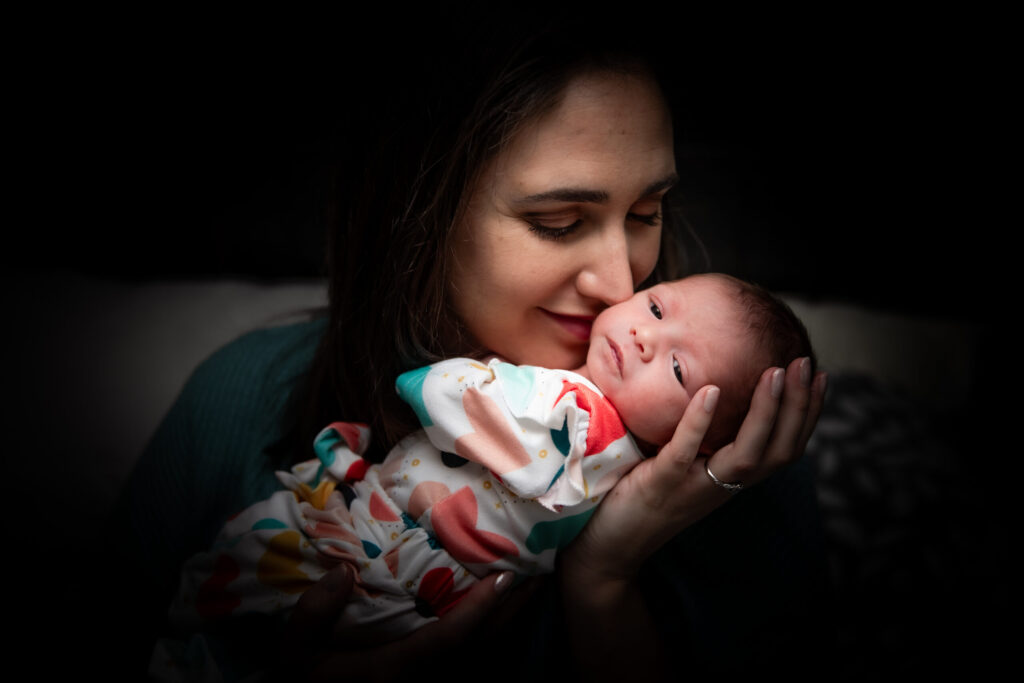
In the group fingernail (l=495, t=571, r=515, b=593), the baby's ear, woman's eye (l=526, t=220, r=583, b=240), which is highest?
woman's eye (l=526, t=220, r=583, b=240)

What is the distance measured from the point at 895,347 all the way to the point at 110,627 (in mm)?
2337

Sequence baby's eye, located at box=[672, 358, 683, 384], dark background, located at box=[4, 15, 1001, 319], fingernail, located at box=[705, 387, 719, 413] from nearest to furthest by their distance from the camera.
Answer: fingernail, located at box=[705, 387, 719, 413], baby's eye, located at box=[672, 358, 683, 384], dark background, located at box=[4, 15, 1001, 319]

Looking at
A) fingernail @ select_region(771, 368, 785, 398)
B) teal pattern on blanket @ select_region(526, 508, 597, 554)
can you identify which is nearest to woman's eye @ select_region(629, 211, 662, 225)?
fingernail @ select_region(771, 368, 785, 398)

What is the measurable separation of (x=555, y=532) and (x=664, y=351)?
318 millimetres

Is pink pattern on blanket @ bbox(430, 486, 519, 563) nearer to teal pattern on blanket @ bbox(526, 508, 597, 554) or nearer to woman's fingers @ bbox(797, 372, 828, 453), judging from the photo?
teal pattern on blanket @ bbox(526, 508, 597, 554)

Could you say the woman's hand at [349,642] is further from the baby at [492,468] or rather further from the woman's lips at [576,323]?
the woman's lips at [576,323]

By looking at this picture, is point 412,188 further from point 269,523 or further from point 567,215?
point 269,523

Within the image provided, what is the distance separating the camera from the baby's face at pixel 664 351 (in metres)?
0.91

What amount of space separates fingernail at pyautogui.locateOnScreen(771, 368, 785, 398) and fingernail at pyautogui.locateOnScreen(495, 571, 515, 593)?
45 centimetres

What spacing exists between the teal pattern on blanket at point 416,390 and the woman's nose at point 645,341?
327 millimetres

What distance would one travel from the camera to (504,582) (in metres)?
0.89

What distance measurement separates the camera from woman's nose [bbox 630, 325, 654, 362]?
3.04ft

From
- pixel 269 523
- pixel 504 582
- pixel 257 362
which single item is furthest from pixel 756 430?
pixel 257 362

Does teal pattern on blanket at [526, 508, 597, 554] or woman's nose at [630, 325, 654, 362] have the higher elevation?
woman's nose at [630, 325, 654, 362]
